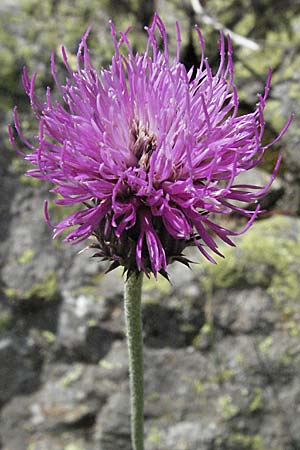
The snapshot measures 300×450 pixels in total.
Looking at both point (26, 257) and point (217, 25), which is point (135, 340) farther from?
point (217, 25)

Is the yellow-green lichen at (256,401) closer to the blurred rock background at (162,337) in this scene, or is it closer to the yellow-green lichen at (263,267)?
the blurred rock background at (162,337)

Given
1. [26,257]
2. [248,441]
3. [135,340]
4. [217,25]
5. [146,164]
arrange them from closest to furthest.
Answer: [146,164] → [135,340] → [248,441] → [26,257] → [217,25]

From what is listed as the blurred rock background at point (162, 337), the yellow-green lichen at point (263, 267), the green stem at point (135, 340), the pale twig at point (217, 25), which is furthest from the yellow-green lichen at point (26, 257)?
the pale twig at point (217, 25)

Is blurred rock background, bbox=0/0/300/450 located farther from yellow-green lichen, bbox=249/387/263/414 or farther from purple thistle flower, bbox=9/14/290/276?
purple thistle flower, bbox=9/14/290/276

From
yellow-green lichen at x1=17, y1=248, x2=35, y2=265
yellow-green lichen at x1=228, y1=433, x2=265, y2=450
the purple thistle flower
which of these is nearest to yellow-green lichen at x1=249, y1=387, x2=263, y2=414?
yellow-green lichen at x1=228, y1=433, x2=265, y2=450

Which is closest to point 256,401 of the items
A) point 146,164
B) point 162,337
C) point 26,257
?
point 162,337

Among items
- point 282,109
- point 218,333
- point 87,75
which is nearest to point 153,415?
point 218,333
